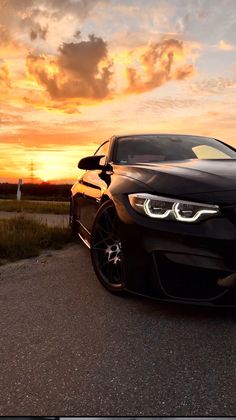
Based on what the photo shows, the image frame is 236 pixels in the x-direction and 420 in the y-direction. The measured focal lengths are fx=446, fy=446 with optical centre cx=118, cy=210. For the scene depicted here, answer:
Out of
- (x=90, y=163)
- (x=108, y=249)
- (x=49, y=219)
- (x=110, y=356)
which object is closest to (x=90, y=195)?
(x=90, y=163)

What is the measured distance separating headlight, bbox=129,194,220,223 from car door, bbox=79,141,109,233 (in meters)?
0.94

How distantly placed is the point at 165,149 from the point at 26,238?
2463 millimetres

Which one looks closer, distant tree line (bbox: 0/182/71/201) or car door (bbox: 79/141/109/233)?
→ car door (bbox: 79/141/109/233)

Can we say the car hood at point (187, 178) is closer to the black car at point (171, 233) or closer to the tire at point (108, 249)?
the black car at point (171, 233)

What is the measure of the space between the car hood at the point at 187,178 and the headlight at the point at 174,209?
65mm

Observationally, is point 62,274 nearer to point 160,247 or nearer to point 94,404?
point 160,247

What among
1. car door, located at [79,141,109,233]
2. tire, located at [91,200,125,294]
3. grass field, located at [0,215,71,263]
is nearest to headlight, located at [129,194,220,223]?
tire, located at [91,200,125,294]

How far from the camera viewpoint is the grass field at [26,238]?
544 cm

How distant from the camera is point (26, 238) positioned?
19.6 ft

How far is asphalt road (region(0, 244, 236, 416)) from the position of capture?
2.00m

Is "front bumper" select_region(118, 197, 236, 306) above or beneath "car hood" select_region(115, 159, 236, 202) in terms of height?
beneath

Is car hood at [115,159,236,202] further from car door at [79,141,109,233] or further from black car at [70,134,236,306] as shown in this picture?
car door at [79,141,109,233]

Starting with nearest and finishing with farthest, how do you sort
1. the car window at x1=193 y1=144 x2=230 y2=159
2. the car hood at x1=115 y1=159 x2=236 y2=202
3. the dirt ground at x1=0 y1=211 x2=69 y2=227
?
1. the car hood at x1=115 y1=159 x2=236 y2=202
2. the car window at x1=193 y1=144 x2=230 y2=159
3. the dirt ground at x1=0 y1=211 x2=69 y2=227

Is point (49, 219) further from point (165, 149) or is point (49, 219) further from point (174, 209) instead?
point (174, 209)
